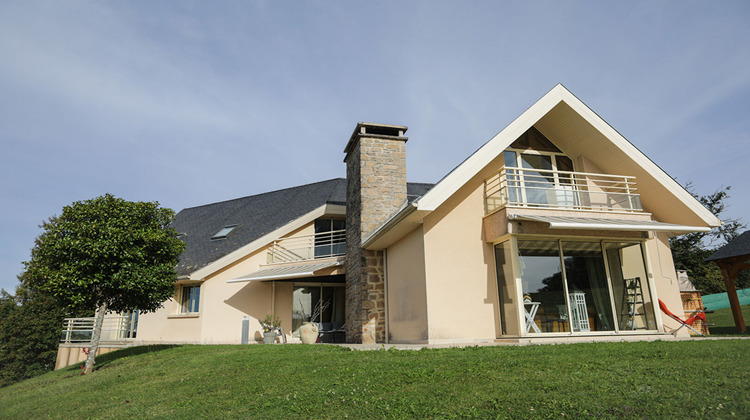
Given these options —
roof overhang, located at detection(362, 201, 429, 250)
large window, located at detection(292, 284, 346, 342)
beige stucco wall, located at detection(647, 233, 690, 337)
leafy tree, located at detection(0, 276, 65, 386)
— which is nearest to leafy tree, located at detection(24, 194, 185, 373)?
large window, located at detection(292, 284, 346, 342)

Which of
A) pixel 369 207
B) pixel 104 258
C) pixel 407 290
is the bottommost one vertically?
pixel 407 290

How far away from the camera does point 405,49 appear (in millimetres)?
13812

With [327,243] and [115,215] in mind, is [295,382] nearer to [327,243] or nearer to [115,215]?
[115,215]

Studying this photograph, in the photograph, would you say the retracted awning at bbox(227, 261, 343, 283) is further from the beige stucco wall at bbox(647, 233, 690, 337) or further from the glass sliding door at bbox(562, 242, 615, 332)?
the beige stucco wall at bbox(647, 233, 690, 337)

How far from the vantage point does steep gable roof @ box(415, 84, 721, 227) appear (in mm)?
11266

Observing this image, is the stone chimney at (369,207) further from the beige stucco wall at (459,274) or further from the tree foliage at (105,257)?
the tree foliage at (105,257)

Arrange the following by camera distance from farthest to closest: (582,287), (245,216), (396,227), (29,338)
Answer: (29,338), (245,216), (396,227), (582,287)

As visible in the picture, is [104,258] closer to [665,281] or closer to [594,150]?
[594,150]

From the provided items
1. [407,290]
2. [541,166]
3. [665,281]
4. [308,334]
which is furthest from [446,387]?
[308,334]

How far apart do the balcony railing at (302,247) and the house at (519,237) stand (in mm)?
1480

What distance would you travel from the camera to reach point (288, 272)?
16.9 meters

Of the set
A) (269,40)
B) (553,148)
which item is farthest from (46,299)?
(553,148)

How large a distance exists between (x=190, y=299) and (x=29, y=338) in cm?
2111

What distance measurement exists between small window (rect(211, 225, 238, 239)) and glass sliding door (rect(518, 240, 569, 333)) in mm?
15222
